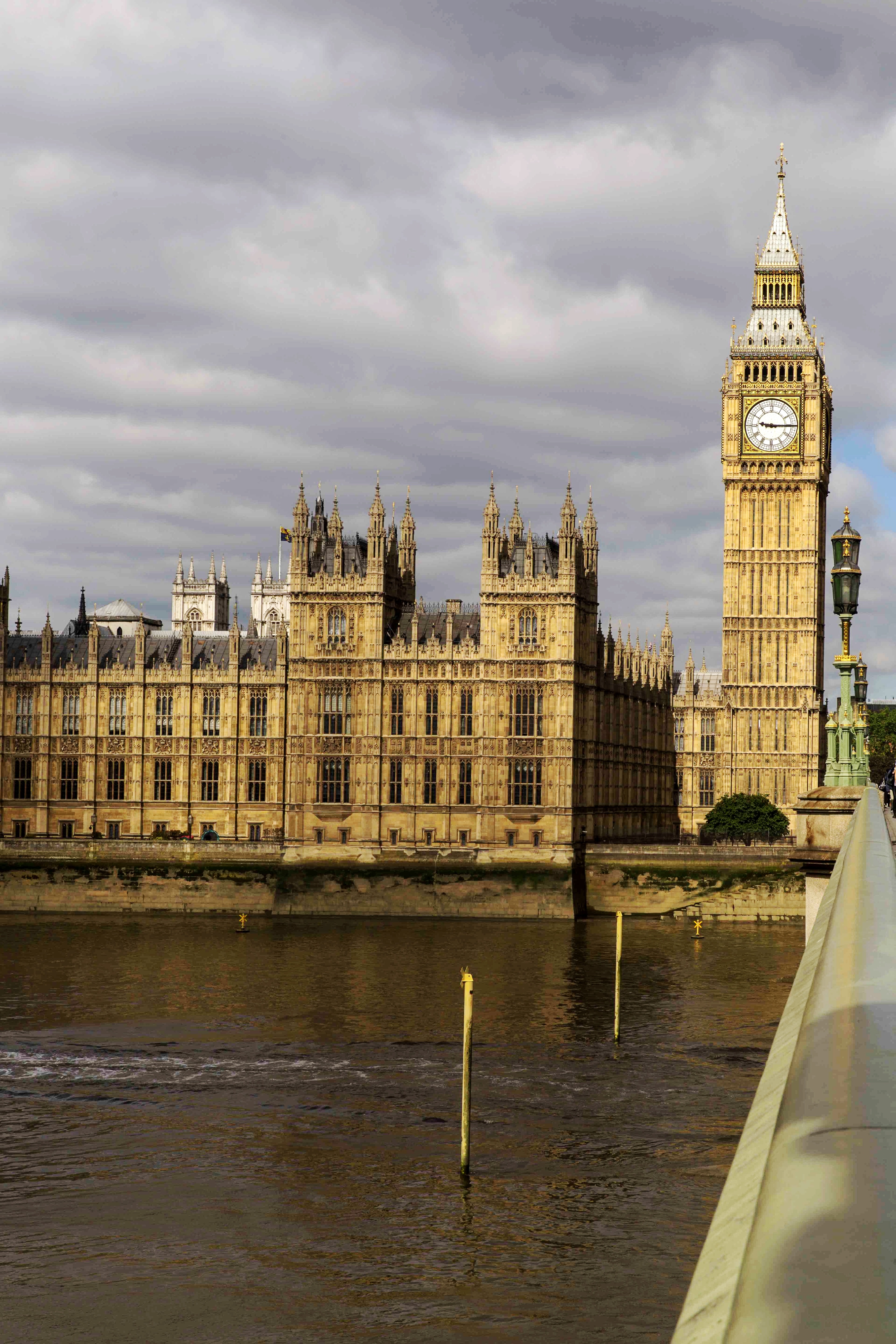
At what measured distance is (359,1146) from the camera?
32.3 meters

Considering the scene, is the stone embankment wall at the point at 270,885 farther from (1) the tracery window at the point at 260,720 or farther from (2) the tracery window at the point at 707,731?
(2) the tracery window at the point at 707,731

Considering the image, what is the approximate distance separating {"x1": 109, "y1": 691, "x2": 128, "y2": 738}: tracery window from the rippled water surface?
112 ft

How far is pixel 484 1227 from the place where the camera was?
26.9 meters

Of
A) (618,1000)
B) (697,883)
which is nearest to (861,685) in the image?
(618,1000)

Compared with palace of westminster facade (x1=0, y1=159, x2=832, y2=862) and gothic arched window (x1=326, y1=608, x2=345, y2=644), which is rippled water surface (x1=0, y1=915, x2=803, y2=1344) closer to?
palace of westminster facade (x1=0, y1=159, x2=832, y2=862)

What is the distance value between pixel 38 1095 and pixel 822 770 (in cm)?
9454

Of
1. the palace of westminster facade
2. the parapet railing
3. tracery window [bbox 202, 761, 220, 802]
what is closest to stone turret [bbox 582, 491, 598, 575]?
the palace of westminster facade

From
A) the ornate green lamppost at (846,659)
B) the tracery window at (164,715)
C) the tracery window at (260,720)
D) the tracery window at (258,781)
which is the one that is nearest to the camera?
the ornate green lamppost at (846,659)

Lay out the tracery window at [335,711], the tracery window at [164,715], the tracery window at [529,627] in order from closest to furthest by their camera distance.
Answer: the tracery window at [529,627] < the tracery window at [335,711] < the tracery window at [164,715]

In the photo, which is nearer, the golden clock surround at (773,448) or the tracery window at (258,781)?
the tracery window at (258,781)

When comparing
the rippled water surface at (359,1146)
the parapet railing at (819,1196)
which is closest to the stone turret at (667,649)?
the rippled water surface at (359,1146)

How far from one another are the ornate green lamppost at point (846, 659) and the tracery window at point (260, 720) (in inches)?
2664

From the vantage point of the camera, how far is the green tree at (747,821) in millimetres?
96750

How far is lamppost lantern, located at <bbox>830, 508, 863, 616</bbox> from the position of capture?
25641 millimetres
